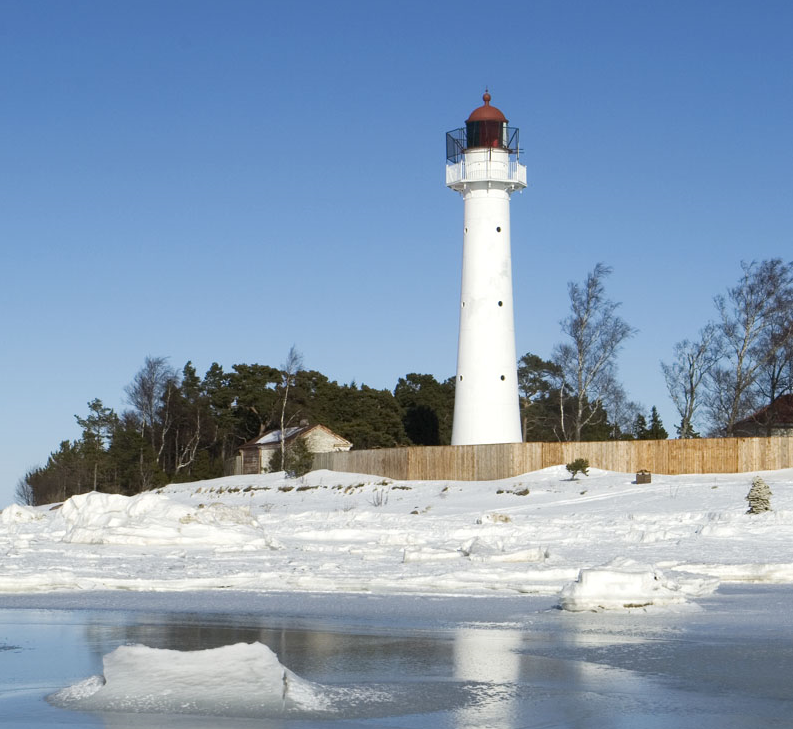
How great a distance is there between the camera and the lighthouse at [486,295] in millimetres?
44531

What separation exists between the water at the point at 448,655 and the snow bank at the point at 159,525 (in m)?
8.06

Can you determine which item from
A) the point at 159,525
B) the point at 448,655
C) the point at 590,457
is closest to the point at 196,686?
the point at 448,655

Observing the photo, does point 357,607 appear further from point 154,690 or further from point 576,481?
point 576,481

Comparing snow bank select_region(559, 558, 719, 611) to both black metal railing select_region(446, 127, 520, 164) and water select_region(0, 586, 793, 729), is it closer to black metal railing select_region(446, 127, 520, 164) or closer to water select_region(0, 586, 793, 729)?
water select_region(0, 586, 793, 729)

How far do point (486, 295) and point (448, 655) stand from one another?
117 feet

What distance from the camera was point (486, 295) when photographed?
44812 mm

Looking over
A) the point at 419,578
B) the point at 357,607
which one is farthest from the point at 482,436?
the point at 357,607

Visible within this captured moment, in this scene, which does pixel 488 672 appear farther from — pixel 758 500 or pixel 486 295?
pixel 486 295

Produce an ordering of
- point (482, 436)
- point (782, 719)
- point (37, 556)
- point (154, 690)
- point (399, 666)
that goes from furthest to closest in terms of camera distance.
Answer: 1. point (482, 436)
2. point (37, 556)
3. point (399, 666)
4. point (154, 690)
5. point (782, 719)

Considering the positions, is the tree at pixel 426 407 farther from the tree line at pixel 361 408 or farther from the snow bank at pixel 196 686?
the snow bank at pixel 196 686

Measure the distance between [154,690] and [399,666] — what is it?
222 cm

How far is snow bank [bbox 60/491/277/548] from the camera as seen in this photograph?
2236 cm

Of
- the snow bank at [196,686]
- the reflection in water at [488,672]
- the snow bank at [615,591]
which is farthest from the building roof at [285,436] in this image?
the snow bank at [196,686]

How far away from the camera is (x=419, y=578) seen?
15734mm
